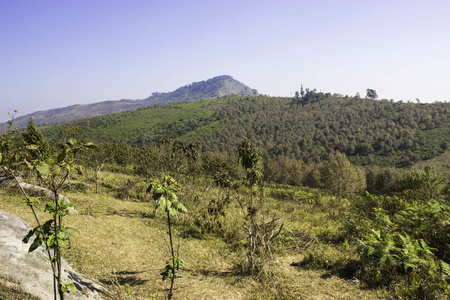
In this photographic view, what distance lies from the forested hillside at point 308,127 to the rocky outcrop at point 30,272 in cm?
5339

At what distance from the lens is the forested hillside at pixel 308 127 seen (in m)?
79.3

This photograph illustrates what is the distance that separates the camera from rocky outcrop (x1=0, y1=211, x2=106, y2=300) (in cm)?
356

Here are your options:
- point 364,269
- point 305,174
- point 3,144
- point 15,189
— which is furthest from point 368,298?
point 305,174

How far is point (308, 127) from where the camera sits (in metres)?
108

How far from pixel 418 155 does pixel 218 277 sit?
8671 cm

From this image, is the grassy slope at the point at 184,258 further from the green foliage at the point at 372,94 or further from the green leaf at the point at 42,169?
the green foliage at the point at 372,94

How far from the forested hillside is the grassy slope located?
48317 mm

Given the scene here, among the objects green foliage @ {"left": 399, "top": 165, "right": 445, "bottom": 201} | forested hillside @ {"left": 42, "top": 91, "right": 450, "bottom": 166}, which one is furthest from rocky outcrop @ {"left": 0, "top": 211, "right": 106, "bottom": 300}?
forested hillside @ {"left": 42, "top": 91, "right": 450, "bottom": 166}

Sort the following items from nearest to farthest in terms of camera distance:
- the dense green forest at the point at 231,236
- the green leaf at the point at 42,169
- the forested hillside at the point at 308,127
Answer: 1. the green leaf at the point at 42,169
2. the dense green forest at the point at 231,236
3. the forested hillside at the point at 308,127

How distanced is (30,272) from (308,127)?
113 metres

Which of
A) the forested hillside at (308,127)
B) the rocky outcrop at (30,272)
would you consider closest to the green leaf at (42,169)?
the rocky outcrop at (30,272)

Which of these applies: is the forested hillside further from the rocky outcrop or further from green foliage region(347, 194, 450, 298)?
the rocky outcrop

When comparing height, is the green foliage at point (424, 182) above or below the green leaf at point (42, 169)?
below

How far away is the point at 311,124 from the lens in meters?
110
